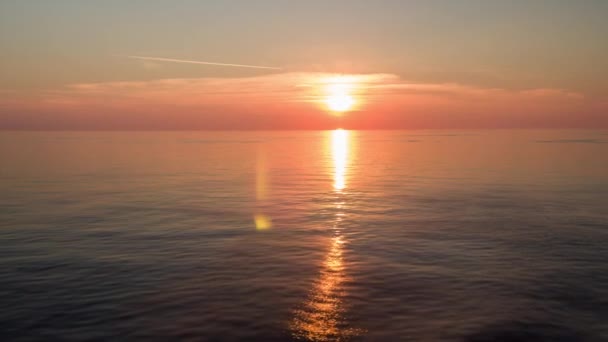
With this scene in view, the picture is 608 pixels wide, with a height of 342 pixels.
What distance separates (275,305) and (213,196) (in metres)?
37.4

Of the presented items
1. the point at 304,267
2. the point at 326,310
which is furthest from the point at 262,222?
the point at 326,310

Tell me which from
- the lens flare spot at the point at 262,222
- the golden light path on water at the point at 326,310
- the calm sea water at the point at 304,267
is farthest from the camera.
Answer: the lens flare spot at the point at 262,222

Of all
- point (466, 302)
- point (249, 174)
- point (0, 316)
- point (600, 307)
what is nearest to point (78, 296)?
point (0, 316)

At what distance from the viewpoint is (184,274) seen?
25078 mm

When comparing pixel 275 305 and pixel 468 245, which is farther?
pixel 468 245

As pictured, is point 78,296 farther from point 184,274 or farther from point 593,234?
point 593,234

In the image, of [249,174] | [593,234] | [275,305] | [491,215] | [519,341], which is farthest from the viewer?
[249,174]

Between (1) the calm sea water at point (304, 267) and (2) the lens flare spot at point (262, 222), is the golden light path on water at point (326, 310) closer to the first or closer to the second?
(1) the calm sea water at point (304, 267)

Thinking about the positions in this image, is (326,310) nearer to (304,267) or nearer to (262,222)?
(304,267)

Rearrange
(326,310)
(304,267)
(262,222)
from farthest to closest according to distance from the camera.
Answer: (262,222), (304,267), (326,310)

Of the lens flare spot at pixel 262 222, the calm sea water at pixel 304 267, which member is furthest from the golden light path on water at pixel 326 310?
the lens flare spot at pixel 262 222

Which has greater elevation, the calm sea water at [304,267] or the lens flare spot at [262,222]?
the calm sea water at [304,267]

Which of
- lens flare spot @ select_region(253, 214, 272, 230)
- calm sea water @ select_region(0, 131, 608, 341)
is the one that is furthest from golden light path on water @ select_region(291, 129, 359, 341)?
lens flare spot @ select_region(253, 214, 272, 230)

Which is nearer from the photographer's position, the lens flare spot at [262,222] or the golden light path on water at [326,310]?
the golden light path on water at [326,310]
